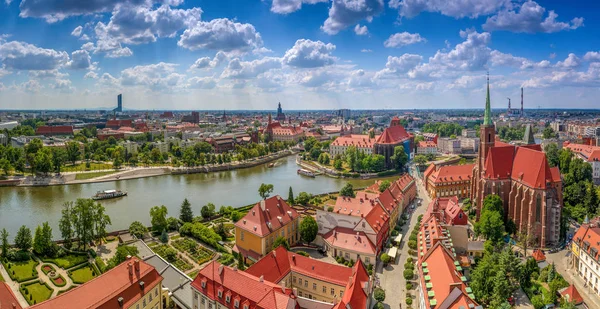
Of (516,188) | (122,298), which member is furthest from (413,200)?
(122,298)

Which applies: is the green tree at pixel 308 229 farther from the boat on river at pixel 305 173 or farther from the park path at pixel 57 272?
the boat on river at pixel 305 173

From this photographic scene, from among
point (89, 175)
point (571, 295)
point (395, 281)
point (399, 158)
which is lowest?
point (395, 281)

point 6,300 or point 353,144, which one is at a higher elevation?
point 353,144

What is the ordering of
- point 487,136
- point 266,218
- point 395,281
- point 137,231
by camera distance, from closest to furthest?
point 395,281, point 266,218, point 137,231, point 487,136

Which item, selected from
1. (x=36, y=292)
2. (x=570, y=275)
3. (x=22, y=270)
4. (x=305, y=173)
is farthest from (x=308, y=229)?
(x=305, y=173)

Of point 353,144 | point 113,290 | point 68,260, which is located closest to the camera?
point 113,290

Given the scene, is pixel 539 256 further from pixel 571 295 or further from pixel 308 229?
pixel 308 229

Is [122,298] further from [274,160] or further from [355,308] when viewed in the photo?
[274,160]
